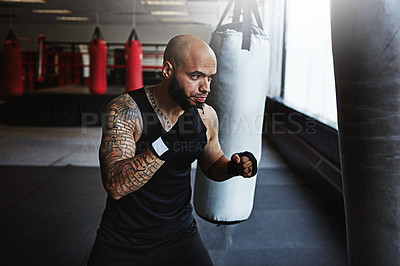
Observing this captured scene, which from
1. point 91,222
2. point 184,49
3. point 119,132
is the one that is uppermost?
point 184,49

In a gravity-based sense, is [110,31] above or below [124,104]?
above

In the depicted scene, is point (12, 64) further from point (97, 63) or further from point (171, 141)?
point (171, 141)

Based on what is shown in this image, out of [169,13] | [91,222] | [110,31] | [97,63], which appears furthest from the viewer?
[110,31]

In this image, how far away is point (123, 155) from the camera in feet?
4.02

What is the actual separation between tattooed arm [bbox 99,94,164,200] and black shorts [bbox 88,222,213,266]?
0.85ft

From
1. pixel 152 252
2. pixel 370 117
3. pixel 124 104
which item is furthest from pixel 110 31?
pixel 370 117

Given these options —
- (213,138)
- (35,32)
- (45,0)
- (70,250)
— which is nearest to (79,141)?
(70,250)

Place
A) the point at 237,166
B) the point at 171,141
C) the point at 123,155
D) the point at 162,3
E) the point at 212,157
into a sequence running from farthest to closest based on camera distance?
the point at 162,3
the point at 212,157
the point at 237,166
the point at 123,155
the point at 171,141

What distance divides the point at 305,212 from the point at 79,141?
4.11 metres

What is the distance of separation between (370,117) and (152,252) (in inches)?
36.9

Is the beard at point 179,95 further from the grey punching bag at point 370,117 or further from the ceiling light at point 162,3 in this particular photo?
the ceiling light at point 162,3

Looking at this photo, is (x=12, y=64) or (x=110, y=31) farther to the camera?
(x=110, y=31)

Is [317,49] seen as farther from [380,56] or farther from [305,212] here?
[380,56]

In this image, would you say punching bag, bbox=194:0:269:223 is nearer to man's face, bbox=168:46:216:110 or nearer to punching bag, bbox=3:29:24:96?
man's face, bbox=168:46:216:110
